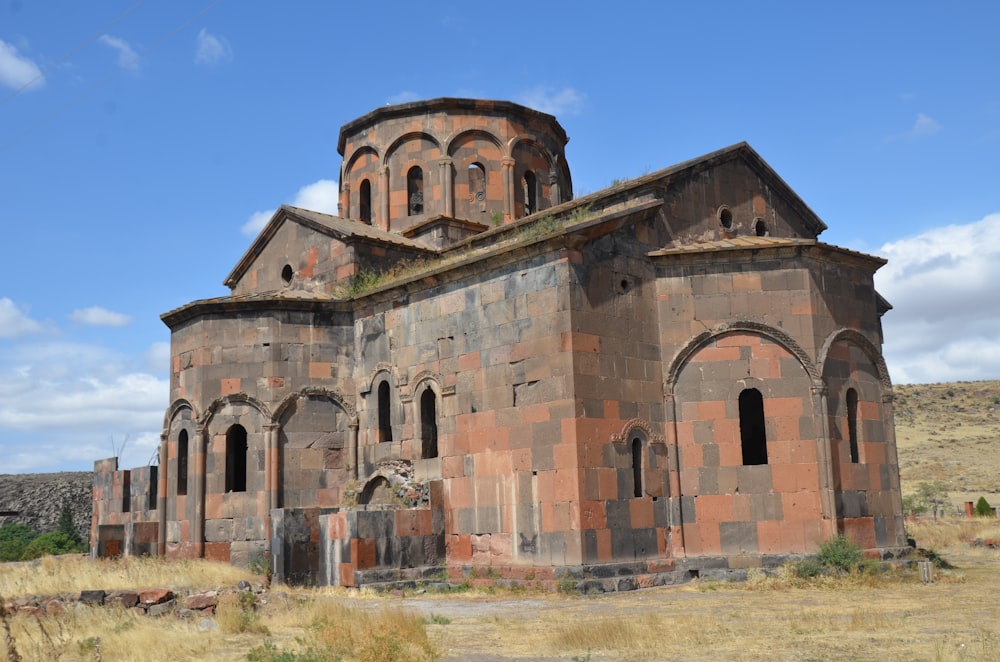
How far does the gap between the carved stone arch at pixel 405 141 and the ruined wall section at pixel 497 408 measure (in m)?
5.10

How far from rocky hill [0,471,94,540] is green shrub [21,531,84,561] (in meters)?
4.49

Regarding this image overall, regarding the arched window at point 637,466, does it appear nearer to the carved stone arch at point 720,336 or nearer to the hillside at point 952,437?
the carved stone arch at point 720,336

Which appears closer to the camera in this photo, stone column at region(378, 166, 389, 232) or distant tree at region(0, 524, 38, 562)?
stone column at region(378, 166, 389, 232)

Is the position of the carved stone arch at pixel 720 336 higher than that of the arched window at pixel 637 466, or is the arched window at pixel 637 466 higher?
the carved stone arch at pixel 720 336

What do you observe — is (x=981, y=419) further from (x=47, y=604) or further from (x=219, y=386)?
(x=47, y=604)

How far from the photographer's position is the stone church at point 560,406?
35.5 ft

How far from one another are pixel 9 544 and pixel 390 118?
15.0 meters

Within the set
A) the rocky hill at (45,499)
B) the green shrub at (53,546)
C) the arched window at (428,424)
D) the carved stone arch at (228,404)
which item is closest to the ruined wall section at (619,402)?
the arched window at (428,424)

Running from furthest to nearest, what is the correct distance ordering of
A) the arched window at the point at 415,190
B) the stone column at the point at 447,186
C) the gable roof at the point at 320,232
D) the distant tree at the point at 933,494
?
the distant tree at the point at 933,494 < the arched window at the point at 415,190 < the stone column at the point at 447,186 < the gable roof at the point at 320,232

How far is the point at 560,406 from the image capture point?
10586 millimetres

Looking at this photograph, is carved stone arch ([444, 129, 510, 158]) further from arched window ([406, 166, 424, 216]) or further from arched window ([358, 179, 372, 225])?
arched window ([358, 179, 372, 225])

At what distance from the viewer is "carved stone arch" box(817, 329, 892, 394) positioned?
37.3 feet

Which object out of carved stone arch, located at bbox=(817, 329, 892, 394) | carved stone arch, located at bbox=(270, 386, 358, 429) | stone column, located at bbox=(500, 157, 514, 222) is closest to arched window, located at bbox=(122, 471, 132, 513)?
carved stone arch, located at bbox=(270, 386, 358, 429)

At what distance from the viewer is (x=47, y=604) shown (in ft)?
30.6
